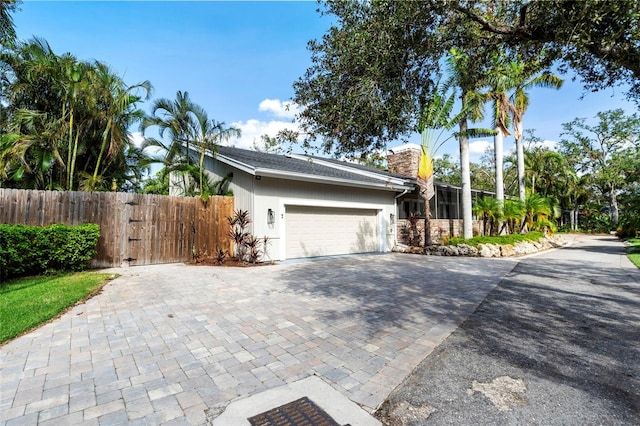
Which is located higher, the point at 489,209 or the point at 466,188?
the point at 466,188

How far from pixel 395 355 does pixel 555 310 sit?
10.9 feet

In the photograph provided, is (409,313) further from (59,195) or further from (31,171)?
(31,171)

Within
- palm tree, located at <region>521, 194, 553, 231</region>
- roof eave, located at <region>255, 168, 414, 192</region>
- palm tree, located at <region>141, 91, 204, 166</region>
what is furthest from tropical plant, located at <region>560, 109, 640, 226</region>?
palm tree, located at <region>141, 91, 204, 166</region>

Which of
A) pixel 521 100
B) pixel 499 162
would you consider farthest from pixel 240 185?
pixel 521 100

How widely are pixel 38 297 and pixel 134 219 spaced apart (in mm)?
3585

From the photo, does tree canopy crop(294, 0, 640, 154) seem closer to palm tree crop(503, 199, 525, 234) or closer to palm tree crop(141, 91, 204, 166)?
palm tree crop(141, 91, 204, 166)

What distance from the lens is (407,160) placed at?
52.4ft

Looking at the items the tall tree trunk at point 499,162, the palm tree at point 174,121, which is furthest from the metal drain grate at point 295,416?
the tall tree trunk at point 499,162

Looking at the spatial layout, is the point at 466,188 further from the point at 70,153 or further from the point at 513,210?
the point at 70,153

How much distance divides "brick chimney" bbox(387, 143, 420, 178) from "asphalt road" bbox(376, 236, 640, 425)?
442 inches

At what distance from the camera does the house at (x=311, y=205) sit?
9.34 m

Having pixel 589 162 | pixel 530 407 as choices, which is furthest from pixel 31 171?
pixel 589 162

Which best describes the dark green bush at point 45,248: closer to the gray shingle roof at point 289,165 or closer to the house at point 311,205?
the house at point 311,205

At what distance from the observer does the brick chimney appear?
52.1ft
